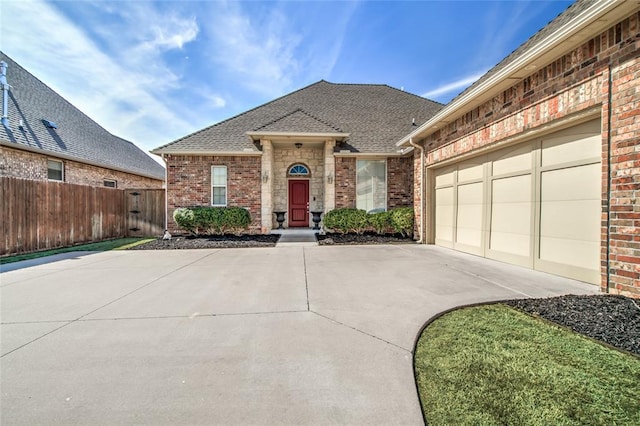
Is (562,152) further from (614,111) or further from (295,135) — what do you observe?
(295,135)

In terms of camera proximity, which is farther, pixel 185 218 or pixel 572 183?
pixel 185 218

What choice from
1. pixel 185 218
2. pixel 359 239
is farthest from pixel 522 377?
pixel 185 218

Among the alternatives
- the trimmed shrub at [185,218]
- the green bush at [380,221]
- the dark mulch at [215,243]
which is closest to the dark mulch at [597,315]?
the green bush at [380,221]

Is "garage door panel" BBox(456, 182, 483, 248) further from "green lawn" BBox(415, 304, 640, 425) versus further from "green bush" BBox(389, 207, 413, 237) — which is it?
"green lawn" BBox(415, 304, 640, 425)

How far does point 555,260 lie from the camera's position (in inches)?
185

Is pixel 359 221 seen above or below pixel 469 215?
below

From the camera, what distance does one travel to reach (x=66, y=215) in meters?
9.11

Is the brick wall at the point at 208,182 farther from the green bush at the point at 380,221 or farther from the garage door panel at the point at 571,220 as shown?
the garage door panel at the point at 571,220

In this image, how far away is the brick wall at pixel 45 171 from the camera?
30.3ft

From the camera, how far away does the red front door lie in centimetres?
1226

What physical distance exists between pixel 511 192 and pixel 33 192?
1311 centimetres

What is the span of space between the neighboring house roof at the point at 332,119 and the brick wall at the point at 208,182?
46 centimetres

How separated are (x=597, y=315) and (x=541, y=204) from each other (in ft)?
8.30

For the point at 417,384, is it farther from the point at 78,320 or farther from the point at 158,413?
the point at 78,320
